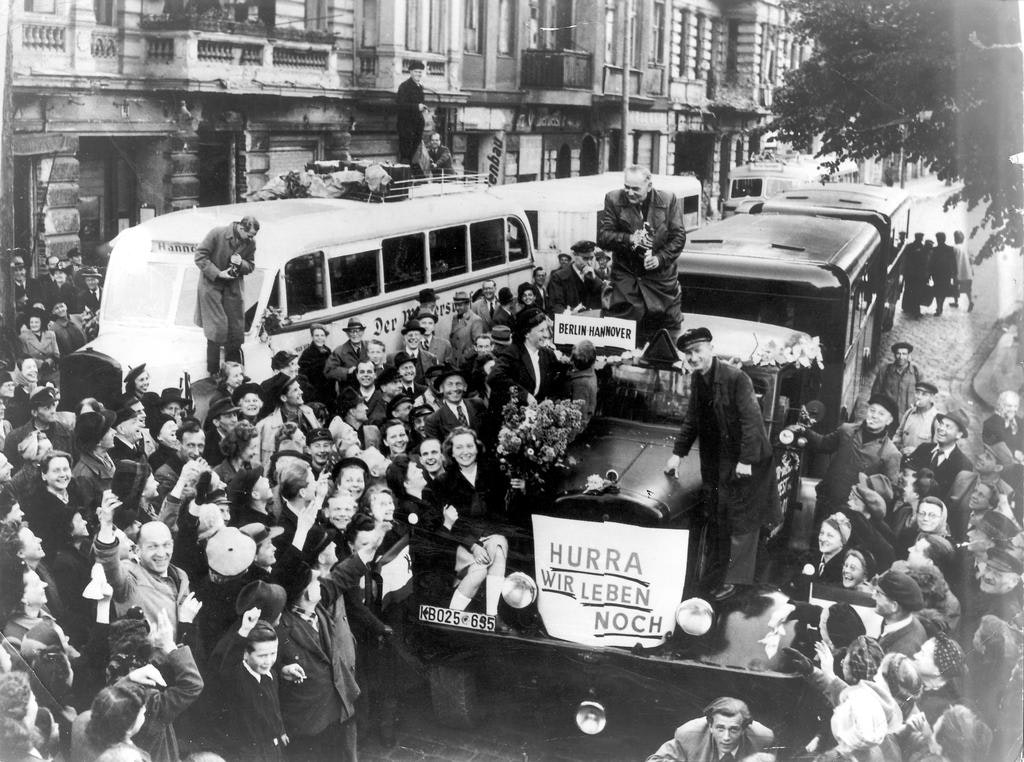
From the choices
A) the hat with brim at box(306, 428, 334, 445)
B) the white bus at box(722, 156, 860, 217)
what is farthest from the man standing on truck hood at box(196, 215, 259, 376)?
the white bus at box(722, 156, 860, 217)

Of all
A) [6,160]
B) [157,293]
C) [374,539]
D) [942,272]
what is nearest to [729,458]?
[942,272]

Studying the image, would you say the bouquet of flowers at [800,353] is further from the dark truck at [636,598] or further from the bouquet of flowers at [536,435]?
the bouquet of flowers at [536,435]

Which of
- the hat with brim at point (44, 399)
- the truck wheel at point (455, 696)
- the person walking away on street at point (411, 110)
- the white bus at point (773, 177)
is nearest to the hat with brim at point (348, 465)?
the truck wheel at point (455, 696)

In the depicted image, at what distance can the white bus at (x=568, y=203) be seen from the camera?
633cm

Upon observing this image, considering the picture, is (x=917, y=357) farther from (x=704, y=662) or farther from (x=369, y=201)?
(x=369, y=201)

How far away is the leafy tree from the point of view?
5.71 meters

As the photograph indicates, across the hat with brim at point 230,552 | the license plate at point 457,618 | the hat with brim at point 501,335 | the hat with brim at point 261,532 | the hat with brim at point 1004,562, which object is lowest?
the license plate at point 457,618

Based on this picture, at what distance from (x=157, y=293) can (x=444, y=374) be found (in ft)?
5.91

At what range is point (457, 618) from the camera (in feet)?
20.8

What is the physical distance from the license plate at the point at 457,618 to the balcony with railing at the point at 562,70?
2.93 meters

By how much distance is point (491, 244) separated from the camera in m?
7.36

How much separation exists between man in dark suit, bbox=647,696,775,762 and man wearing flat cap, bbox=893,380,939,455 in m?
1.56

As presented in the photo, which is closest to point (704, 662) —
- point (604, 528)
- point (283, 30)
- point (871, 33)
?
point (604, 528)

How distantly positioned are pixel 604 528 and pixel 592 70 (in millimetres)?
2514
